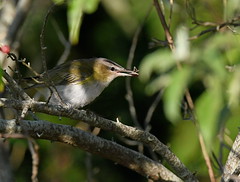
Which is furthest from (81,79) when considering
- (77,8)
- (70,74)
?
(77,8)

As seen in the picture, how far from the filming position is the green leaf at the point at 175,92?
1735 mm

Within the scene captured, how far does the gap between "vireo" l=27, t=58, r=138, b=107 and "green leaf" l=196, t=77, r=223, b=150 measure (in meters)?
2.66

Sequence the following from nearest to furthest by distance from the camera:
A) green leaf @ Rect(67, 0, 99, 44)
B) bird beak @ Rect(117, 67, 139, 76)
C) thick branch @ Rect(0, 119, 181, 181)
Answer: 1. green leaf @ Rect(67, 0, 99, 44)
2. thick branch @ Rect(0, 119, 181, 181)
3. bird beak @ Rect(117, 67, 139, 76)

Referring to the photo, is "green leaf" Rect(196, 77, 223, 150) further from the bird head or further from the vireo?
the bird head

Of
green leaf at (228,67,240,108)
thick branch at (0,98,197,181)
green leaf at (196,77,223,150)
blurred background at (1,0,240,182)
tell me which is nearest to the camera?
green leaf at (196,77,223,150)

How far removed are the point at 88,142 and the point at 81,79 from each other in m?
1.47

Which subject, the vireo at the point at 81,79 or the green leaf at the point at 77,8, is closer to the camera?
the green leaf at the point at 77,8

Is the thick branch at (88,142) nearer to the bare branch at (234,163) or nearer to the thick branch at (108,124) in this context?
the thick branch at (108,124)

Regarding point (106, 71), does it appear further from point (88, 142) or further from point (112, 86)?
point (88, 142)

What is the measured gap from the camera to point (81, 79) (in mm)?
4816

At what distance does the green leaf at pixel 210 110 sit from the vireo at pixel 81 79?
266 centimetres

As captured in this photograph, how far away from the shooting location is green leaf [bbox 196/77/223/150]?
169 centimetres

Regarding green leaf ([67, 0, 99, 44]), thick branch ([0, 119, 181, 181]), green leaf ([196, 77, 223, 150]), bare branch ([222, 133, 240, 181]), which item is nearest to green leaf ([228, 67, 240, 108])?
green leaf ([196, 77, 223, 150])

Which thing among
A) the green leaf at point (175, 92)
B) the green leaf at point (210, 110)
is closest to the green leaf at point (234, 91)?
the green leaf at point (210, 110)
